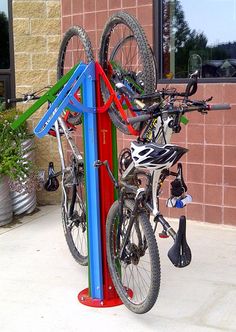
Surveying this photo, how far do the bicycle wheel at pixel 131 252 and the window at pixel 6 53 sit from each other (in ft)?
11.2

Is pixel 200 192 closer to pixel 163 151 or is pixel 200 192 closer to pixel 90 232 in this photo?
pixel 90 232

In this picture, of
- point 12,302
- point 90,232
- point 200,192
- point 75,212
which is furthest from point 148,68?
point 200,192

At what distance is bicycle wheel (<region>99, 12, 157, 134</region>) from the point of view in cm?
336

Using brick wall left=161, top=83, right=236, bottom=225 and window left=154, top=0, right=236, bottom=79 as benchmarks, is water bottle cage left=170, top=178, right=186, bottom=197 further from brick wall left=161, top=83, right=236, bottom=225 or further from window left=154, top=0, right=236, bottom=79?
window left=154, top=0, right=236, bottom=79

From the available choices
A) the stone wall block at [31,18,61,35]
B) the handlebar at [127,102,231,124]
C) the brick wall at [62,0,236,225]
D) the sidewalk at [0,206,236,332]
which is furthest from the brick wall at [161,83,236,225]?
the handlebar at [127,102,231,124]

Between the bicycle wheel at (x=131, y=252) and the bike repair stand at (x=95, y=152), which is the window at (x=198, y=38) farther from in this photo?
the bicycle wheel at (x=131, y=252)

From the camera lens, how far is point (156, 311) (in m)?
3.66

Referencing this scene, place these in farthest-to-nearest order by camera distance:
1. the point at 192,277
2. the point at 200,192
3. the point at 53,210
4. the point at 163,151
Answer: the point at 53,210, the point at 200,192, the point at 192,277, the point at 163,151

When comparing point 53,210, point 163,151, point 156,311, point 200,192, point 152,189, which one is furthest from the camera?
point 53,210

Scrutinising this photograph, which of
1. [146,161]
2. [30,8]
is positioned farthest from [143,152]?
A: [30,8]

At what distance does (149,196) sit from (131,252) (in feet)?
1.32

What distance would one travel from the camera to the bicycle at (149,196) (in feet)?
10.1

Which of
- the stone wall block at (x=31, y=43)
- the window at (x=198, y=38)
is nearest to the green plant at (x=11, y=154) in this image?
the stone wall block at (x=31, y=43)

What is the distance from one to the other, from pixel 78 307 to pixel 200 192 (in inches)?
84.4
